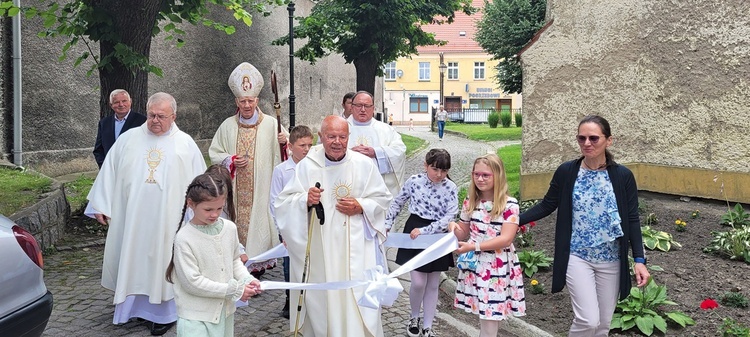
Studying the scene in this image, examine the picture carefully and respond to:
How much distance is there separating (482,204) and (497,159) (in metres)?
0.33

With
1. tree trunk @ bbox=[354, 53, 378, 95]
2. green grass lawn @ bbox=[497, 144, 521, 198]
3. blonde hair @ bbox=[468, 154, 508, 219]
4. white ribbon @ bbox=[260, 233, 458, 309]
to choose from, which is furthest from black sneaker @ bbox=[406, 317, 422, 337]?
tree trunk @ bbox=[354, 53, 378, 95]

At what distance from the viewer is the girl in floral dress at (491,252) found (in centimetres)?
465

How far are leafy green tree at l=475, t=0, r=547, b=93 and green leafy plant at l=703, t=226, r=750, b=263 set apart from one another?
A: 55.0 ft

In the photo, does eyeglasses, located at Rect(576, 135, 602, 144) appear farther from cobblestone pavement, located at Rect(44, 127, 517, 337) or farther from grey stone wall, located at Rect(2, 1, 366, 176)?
grey stone wall, located at Rect(2, 1, 366, 176)

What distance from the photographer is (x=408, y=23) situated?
19.6 meters

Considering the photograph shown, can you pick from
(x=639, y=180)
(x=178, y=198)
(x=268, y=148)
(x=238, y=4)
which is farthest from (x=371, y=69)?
(x=178, y=198)

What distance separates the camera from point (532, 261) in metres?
7.00

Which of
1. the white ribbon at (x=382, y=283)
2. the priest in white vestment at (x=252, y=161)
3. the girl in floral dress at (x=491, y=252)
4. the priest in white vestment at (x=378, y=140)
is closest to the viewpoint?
the white ribbon at (x=382, y=283)

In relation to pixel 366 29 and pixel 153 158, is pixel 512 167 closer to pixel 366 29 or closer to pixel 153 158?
pixel 366 29

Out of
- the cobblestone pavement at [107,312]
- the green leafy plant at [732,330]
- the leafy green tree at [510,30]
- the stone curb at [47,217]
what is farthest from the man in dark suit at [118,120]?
the leafy green tree at [510,30]

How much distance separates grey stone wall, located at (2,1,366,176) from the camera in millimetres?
13523

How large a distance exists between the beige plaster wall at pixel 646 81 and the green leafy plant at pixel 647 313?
411cm

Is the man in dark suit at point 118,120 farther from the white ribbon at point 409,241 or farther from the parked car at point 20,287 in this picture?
the white ribbon at point 409,241

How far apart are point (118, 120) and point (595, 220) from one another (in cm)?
529
